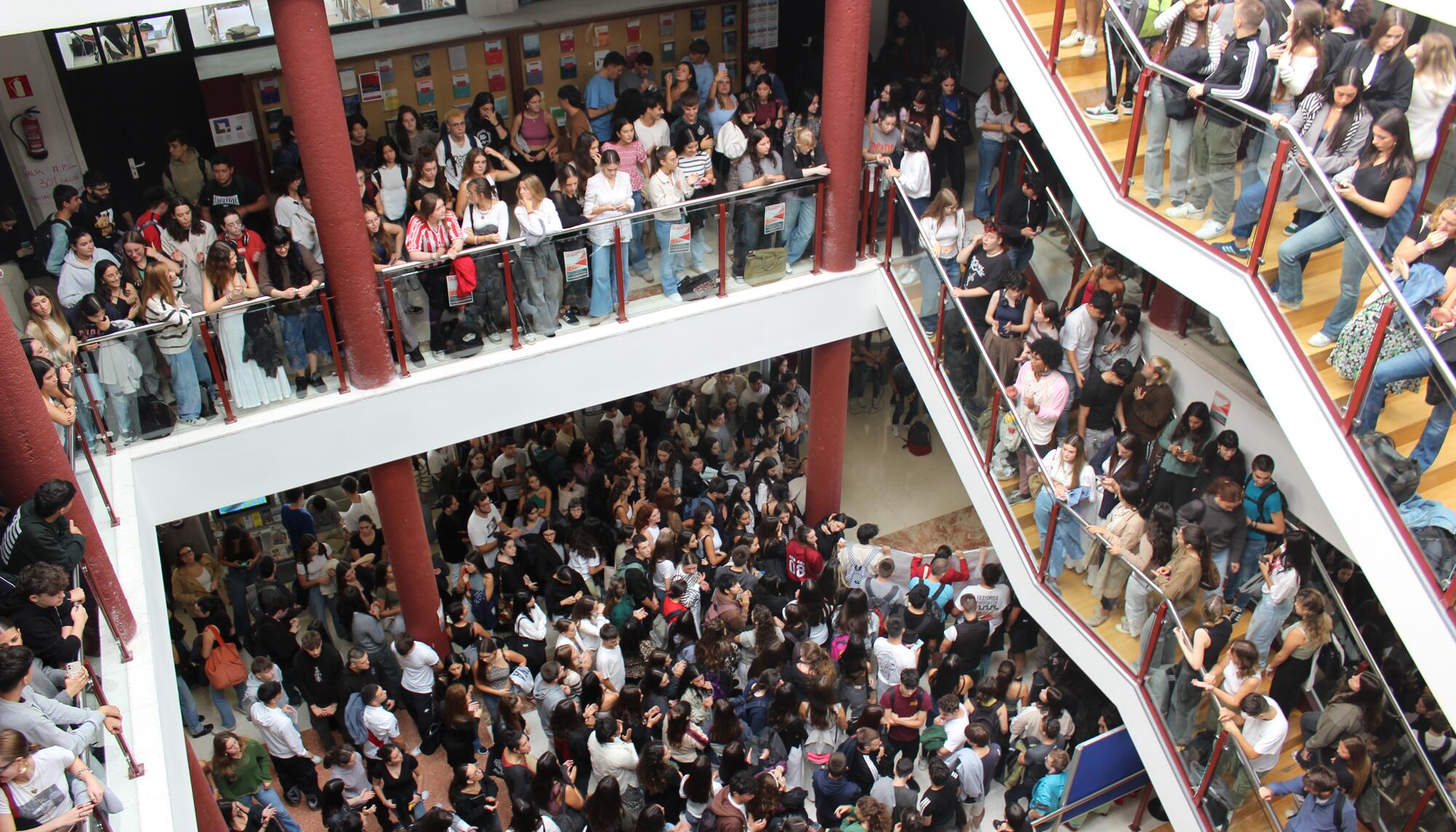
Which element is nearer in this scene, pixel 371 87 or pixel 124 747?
pixel 124 747

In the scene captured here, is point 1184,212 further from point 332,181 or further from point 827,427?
point 332,181

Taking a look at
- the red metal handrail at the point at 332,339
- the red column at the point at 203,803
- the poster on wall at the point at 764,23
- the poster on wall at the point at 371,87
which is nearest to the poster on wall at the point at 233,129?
the poster on wall at the point at 371,87

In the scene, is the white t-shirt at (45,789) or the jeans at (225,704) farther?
the jeans at (225,704)

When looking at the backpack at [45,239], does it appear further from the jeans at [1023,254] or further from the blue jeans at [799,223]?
the jeans at [1023,254]

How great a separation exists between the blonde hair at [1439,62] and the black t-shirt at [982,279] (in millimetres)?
3128

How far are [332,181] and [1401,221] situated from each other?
6.52 m

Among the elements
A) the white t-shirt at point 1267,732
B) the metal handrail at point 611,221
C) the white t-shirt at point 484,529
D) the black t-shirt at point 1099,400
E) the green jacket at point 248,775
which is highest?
the metal handrail at point 611,221

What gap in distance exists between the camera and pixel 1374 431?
6352 millimetres

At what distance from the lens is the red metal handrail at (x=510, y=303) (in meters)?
8.92

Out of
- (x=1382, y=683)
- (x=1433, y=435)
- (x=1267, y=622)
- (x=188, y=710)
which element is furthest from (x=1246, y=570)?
(x=188, y=710)

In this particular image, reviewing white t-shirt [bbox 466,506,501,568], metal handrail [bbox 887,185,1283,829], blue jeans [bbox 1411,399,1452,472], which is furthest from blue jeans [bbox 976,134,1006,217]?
white t-shirt [bbox 466,506,501,568]

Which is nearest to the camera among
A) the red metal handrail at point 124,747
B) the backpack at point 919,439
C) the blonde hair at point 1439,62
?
the red metal handrail at point 124,747

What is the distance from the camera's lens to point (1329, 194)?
257 inches

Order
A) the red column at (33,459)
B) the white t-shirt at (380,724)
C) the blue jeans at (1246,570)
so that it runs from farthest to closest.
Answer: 1. the white t-shirt at (380,724)
2. the blue jeans at (1246,570)
3. the red column at (33,459)
